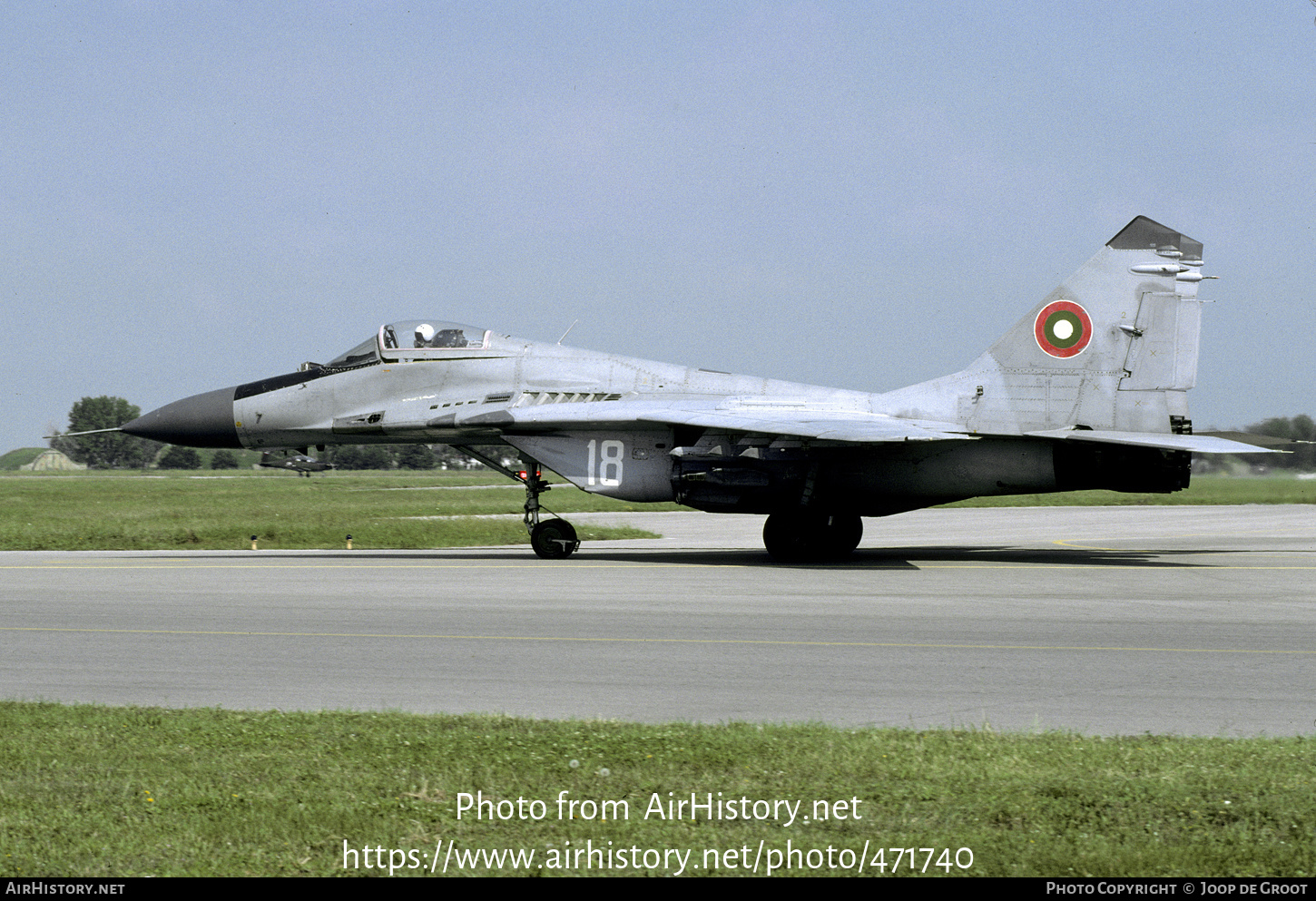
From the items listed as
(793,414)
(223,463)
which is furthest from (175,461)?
(793,414)

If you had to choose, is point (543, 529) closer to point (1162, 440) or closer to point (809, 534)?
point (809, 534)

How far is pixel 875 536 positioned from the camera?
957 inches

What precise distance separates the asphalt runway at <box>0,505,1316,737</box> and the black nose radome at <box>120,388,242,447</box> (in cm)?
229

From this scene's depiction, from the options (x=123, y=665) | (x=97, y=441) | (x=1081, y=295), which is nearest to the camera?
(x=123, y=665)

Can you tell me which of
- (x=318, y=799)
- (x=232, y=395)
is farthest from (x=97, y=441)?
(x=318, y=799)

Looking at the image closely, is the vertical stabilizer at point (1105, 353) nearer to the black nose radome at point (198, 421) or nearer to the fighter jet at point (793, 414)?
the fighter jet at point (793, 414)

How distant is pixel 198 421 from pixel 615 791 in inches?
655

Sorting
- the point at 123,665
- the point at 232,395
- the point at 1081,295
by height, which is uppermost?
the point at 1081,295

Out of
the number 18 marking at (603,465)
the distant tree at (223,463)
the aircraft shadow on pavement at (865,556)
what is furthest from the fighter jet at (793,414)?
the distant tree at (223,463)

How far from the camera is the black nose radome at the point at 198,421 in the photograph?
19.8 metres

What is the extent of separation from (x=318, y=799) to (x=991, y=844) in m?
2.92

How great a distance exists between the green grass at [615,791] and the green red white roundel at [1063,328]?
43.1 feet

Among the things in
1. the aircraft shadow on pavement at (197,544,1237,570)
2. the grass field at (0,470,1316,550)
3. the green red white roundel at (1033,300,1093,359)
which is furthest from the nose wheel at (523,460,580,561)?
the green red white roundel at (1033,300,1093,359)

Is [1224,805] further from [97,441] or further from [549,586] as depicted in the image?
[97,441]
